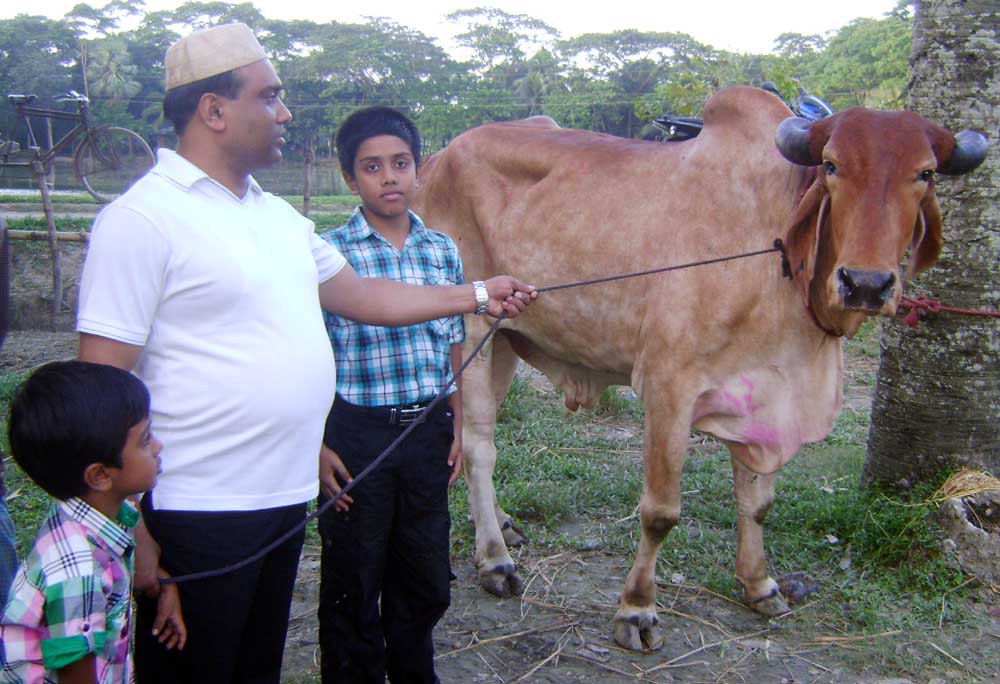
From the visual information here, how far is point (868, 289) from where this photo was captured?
9.21 feet

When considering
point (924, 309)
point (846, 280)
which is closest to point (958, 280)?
point (924, 309)

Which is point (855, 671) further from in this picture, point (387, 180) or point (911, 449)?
point (387, 180)

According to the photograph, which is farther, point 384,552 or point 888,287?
point 888,287

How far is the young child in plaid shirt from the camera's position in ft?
5.48

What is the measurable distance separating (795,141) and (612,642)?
1.94 metres

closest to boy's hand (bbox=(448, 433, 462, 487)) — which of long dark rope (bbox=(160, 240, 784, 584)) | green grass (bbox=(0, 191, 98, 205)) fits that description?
long dark rope (bbox=(160, 240, 784, 584))

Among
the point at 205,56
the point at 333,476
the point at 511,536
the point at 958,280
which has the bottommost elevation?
the point at 511,536

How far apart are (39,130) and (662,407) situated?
31585 millimetres

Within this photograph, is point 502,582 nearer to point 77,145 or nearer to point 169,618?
point 169,618

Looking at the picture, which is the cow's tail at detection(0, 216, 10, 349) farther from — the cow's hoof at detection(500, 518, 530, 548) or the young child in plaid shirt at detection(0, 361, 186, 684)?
the cow's hoof at detection(500, 518, 530, 548)

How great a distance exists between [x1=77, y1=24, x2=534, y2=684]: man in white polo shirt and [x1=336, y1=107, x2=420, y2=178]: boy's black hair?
0.53 m

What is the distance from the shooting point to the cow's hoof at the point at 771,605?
3.57 metres

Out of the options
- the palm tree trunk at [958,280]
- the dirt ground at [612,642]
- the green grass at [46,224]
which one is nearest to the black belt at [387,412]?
the dirt ground at [612,642]

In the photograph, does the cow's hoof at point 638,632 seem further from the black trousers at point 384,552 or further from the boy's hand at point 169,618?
the boy's hand at point 169,618
